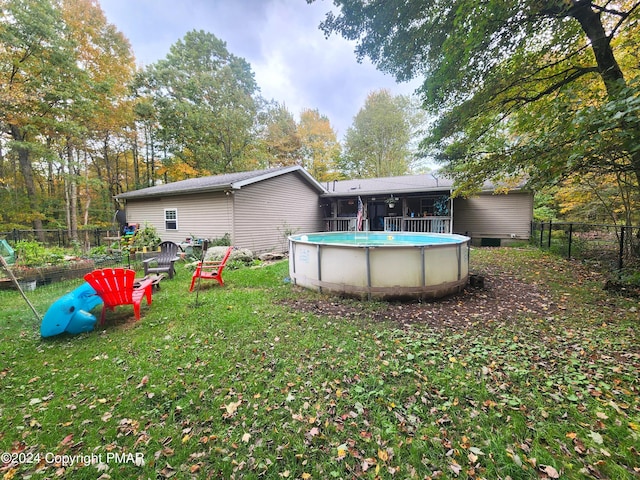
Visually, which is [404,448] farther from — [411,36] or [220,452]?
[411,36]

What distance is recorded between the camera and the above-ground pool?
16.9ft

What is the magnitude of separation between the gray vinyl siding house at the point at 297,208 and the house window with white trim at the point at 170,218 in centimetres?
5

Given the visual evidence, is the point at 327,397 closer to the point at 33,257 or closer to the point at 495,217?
the point at 33,257

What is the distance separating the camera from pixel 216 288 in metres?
6.40

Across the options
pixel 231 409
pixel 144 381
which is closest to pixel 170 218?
pixel 144 381

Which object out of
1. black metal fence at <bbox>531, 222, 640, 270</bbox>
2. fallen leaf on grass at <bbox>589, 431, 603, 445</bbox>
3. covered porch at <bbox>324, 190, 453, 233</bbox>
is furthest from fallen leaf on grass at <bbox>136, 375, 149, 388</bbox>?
covered porch at <bbox>324, 190, 453, 233</bbox>

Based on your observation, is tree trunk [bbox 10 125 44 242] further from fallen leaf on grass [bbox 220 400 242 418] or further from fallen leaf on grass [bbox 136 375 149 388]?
fallen leaf on grass [bbox 220 400 242 418]

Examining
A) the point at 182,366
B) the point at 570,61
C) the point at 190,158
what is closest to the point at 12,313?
the point at 182,366

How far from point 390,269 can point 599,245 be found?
9687mm

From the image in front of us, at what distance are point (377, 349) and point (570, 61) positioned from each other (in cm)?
765

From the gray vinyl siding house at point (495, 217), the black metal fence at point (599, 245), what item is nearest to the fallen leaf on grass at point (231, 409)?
the black metal fence at point (599, 245)

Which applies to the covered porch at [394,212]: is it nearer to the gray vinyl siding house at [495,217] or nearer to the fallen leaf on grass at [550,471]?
the gray vinyl siding house at [495,217]

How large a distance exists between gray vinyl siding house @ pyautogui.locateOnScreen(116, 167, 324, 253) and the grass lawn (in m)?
6.52

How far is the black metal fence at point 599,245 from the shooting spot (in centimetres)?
673
